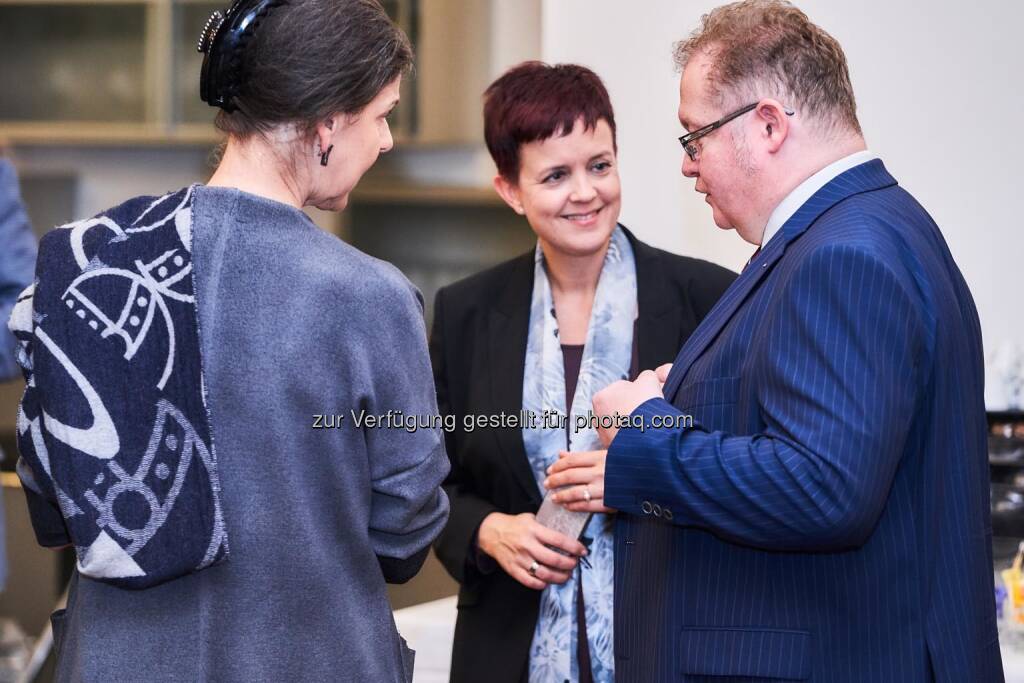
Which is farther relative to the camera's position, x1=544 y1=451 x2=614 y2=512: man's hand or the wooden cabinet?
the wooden cabinet

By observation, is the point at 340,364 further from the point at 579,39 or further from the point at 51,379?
the point at 579,39

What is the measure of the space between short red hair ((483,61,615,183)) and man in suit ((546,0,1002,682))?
18.0 inches

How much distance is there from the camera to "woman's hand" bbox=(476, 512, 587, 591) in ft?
5.72

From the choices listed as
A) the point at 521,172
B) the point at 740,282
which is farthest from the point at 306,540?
the point at 521,172

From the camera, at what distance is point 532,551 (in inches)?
69.1

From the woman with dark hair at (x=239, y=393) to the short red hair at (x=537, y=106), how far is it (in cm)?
68

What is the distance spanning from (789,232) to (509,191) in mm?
759

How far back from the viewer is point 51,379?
1143 mm

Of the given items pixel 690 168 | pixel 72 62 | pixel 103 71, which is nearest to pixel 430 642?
pixel 690 168

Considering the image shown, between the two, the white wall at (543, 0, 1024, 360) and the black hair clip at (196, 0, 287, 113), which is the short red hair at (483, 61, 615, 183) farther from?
the black hair clip at (196, 0, 287, 113)

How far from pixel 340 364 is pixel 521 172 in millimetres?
862

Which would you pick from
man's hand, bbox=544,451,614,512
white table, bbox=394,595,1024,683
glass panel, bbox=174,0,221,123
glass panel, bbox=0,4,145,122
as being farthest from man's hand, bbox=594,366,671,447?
glass panel, bbox=0,4,145,122

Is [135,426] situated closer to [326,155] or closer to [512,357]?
[326,155]

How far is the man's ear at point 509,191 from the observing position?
200cm
